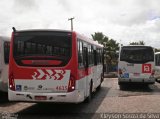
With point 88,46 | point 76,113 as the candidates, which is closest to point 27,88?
point 76,113

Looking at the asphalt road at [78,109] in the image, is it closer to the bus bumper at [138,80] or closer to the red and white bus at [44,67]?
the red and white bus at [44,67]

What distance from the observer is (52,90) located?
1199cm

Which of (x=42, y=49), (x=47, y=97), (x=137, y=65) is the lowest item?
(x=47, y=97)

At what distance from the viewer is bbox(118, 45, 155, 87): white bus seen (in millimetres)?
22234

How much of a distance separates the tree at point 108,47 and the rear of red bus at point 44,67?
5109cm

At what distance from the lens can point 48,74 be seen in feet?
39.5

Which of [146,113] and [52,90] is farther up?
[52,90]

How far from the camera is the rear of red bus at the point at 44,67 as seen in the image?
39.2ft

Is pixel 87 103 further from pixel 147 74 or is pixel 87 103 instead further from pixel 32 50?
pixel 147 74

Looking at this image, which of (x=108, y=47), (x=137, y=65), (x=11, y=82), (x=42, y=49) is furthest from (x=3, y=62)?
(x=108, y=47)

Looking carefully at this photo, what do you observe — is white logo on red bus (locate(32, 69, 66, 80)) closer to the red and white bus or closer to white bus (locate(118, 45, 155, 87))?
the red and white bus

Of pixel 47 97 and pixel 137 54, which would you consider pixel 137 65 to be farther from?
pixel 47 97

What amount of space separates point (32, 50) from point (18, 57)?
53 centimetres

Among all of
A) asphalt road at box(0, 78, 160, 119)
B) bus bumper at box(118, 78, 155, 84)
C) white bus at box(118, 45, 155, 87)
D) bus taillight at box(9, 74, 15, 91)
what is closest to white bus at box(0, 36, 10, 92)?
asphalt road at box(0, 78, 160, 119)
